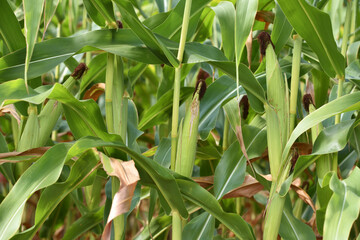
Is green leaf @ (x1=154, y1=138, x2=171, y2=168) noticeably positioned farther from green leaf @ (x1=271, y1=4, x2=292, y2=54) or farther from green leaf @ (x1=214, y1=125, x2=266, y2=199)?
green leaf @ (x1=271, y1=4, x2=292, y2=54)

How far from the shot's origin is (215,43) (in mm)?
1297

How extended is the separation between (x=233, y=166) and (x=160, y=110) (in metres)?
0.26

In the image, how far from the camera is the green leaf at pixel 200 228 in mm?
918

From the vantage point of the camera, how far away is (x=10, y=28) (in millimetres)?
900

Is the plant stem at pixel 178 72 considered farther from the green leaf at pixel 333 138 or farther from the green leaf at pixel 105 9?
the green leaf at pixel 333 138

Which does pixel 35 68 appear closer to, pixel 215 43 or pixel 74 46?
pixel 74 46

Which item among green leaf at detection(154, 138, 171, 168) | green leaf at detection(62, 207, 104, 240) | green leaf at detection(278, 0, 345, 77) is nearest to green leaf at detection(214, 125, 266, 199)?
green leaf at detection(154, 138, 171, 168)

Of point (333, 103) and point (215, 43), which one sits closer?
point (333, 103)

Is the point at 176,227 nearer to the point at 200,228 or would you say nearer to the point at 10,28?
the point at 200,228

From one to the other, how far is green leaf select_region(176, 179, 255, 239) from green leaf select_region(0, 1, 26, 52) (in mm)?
397

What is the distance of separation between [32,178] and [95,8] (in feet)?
1.12

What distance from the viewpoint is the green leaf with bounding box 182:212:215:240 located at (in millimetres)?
918

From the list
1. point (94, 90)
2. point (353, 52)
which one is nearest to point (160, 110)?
point (94, 90)

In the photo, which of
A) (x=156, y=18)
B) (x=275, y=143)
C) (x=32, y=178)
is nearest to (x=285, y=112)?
(x=275, y=143)
